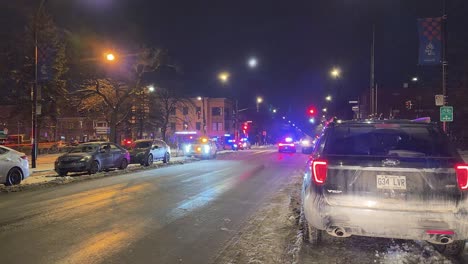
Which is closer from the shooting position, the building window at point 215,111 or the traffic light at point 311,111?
the traffic light at point 311,111

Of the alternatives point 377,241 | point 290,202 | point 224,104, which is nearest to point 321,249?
point 377,241

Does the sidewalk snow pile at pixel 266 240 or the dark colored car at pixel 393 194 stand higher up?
the dark colored car at pixel 393 194

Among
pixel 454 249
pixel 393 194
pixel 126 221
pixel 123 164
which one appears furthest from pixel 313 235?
pixel 123 164

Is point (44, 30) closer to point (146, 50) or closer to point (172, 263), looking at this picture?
point (146, 50)

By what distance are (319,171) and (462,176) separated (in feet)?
5.77

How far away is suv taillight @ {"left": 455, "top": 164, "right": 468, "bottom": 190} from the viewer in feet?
17.5

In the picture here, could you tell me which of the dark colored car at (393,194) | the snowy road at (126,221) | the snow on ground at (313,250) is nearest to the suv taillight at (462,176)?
the dark colored car at (393,194)

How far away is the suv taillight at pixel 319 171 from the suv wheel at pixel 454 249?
203 cm

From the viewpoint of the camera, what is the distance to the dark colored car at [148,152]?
24.0 meters

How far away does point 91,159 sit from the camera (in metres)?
18.8

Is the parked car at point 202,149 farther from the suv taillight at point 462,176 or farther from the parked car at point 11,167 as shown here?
the suv taillight at point 462,176

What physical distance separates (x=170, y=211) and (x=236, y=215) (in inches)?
61.7

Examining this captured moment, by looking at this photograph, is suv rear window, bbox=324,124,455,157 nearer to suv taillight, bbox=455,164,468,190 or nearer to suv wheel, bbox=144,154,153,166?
suv taillight, bbox=455,164,468,190

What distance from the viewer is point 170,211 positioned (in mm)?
9703
